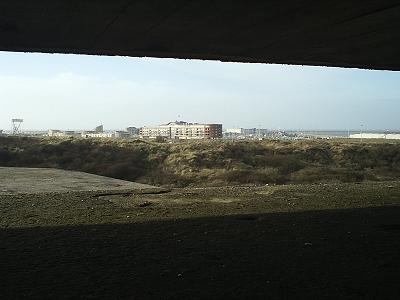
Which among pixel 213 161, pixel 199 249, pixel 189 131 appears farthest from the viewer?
pixel 189 131

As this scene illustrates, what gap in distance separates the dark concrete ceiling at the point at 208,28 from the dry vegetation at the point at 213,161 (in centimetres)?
1885

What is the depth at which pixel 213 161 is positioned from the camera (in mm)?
44781

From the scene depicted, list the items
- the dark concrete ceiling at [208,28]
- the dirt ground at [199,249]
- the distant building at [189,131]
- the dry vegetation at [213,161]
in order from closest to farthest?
1. the dirt ground at [199,249]
2. the dark concrete ceiling at [208,28]
3. the dry vegetation at [213,161]
4. the distant building at [189,131]

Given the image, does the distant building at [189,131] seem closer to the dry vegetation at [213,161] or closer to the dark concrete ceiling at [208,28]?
the dry vegetation at [213,161]

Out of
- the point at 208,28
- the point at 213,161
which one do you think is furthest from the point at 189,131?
the point at 208,28

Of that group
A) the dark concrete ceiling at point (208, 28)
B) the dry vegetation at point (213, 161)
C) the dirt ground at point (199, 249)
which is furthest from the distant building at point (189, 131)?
the dark concrete ceiling at point (208, 28)

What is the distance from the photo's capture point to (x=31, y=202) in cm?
1402

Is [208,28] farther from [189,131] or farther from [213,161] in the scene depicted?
[189,131]

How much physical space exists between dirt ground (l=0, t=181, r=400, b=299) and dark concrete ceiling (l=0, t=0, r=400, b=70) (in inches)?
178

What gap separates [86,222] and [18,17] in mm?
5038

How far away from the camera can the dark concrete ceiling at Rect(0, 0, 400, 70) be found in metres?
8.22

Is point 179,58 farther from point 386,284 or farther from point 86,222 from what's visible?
point 386,284

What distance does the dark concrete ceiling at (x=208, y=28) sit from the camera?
8.22m

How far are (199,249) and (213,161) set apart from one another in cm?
3681
